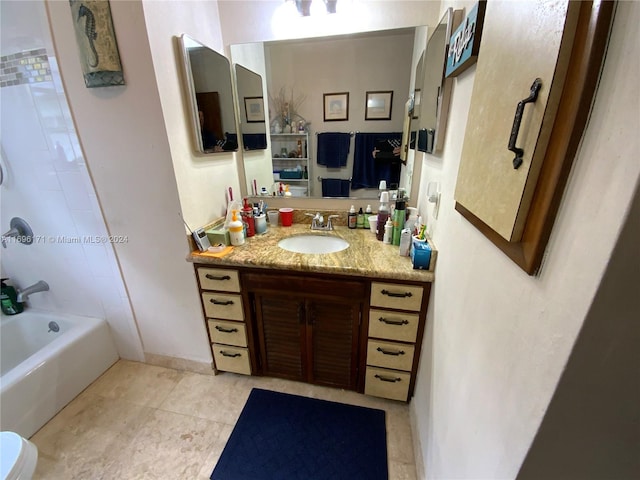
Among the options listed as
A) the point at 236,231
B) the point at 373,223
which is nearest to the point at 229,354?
the point at 236,231

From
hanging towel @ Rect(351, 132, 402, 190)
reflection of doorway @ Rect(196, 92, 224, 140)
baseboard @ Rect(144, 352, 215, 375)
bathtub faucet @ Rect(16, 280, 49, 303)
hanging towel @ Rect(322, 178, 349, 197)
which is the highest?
reflection of doorway @ Rect(196, 92, 224, 140)

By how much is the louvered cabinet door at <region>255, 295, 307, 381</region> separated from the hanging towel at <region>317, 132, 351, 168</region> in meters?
0.88

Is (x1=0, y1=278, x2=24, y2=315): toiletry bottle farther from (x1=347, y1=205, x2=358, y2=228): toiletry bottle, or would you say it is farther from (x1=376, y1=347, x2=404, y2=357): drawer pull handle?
(x1=376, y1=347, x2=404, y2=357): drawer pull handle

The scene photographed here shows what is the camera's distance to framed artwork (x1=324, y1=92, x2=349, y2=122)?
1510 millimetres

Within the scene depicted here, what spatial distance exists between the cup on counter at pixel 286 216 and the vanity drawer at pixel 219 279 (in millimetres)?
532

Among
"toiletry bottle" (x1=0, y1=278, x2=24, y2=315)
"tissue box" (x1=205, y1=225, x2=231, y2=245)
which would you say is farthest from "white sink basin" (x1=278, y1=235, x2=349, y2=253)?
"toiletry bottle" (x1=0, y1=278, x2=24, y2=315)

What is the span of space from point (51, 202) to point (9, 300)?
87cm

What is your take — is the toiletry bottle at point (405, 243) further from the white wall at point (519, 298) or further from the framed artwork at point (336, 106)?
the framed artwork at point (336, 106)

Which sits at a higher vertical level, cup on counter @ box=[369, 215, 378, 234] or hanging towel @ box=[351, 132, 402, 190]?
hanging towel @ box=[351, 132, 402, 190]

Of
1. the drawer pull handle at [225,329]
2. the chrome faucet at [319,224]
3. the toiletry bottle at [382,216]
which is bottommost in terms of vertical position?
the drawer pull handle at [225,329]

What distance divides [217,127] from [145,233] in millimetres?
700

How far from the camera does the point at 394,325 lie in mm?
1250

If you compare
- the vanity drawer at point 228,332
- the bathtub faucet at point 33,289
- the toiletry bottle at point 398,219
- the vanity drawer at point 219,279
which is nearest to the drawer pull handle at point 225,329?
the vanity drawer at point 228,332

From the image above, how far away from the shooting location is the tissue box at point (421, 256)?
3.70 feet
